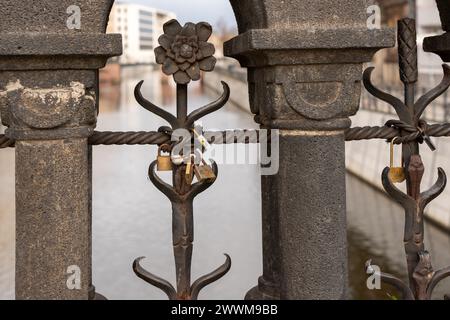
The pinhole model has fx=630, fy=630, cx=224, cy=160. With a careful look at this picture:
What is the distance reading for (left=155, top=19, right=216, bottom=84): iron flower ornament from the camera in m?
2.54

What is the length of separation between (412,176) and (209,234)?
10.0 m

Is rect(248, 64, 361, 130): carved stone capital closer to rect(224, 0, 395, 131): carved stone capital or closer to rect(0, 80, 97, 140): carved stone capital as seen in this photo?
rect(224, 0, 395, 131): carved stone capital

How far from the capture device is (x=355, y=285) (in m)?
10.1

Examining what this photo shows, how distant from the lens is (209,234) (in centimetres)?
1263

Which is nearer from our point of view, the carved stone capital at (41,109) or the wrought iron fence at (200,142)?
the carved stone capital at (41,109)

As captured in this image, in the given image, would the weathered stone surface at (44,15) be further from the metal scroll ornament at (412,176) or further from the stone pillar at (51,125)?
the metal scroll ornament at (412,176)

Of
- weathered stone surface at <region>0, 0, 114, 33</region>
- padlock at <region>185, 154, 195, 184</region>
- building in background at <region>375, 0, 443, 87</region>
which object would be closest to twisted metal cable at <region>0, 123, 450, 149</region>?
padlock at <region>185, 154, 195, 184</region>

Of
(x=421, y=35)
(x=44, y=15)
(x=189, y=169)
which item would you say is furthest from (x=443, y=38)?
(x=421, y=35)

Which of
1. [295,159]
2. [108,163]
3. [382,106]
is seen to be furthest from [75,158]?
[108,163]

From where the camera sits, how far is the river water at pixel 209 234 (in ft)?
33.5

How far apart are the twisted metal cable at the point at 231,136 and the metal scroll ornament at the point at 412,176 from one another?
24 millimetres

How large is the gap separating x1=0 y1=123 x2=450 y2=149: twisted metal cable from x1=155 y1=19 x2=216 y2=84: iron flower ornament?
10.3 inches

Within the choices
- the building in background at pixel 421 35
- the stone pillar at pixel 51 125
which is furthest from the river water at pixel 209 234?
the building in background at pixel 421 35

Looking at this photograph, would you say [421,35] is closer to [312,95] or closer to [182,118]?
[312,95]
